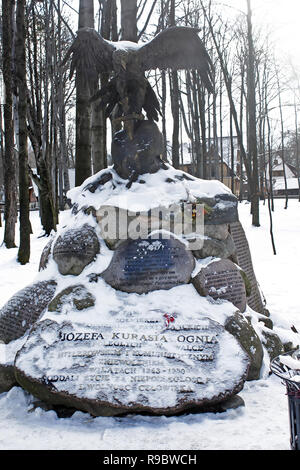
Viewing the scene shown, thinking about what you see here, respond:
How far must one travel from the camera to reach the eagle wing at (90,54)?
15.5ft

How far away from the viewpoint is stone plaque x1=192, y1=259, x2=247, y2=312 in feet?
12.9

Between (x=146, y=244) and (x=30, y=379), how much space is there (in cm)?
Result: 158

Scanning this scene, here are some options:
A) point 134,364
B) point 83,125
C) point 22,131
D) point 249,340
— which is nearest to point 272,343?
point 249,340

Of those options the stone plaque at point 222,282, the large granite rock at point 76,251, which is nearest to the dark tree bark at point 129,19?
the large granite rock at point 76,251

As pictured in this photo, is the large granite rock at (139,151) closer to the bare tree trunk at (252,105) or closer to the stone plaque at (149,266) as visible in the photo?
the stone plaque at (149,266)

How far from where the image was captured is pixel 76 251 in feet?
13.4

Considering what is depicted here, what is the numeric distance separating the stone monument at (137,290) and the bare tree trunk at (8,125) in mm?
5764

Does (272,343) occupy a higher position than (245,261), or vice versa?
(245,261)

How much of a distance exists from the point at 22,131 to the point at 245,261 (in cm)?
583

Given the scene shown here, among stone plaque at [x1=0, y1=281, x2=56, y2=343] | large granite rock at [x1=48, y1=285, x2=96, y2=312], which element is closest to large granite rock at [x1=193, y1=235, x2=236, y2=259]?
large granite rock at [x1=48, y1=285, x2=96, y2=312]

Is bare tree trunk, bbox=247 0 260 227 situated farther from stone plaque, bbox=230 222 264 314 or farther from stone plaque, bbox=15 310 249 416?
stone plaque, bbox=15 310 249 416

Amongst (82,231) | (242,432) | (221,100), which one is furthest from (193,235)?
(221,100)

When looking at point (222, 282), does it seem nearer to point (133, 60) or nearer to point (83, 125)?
point (133, 60)
